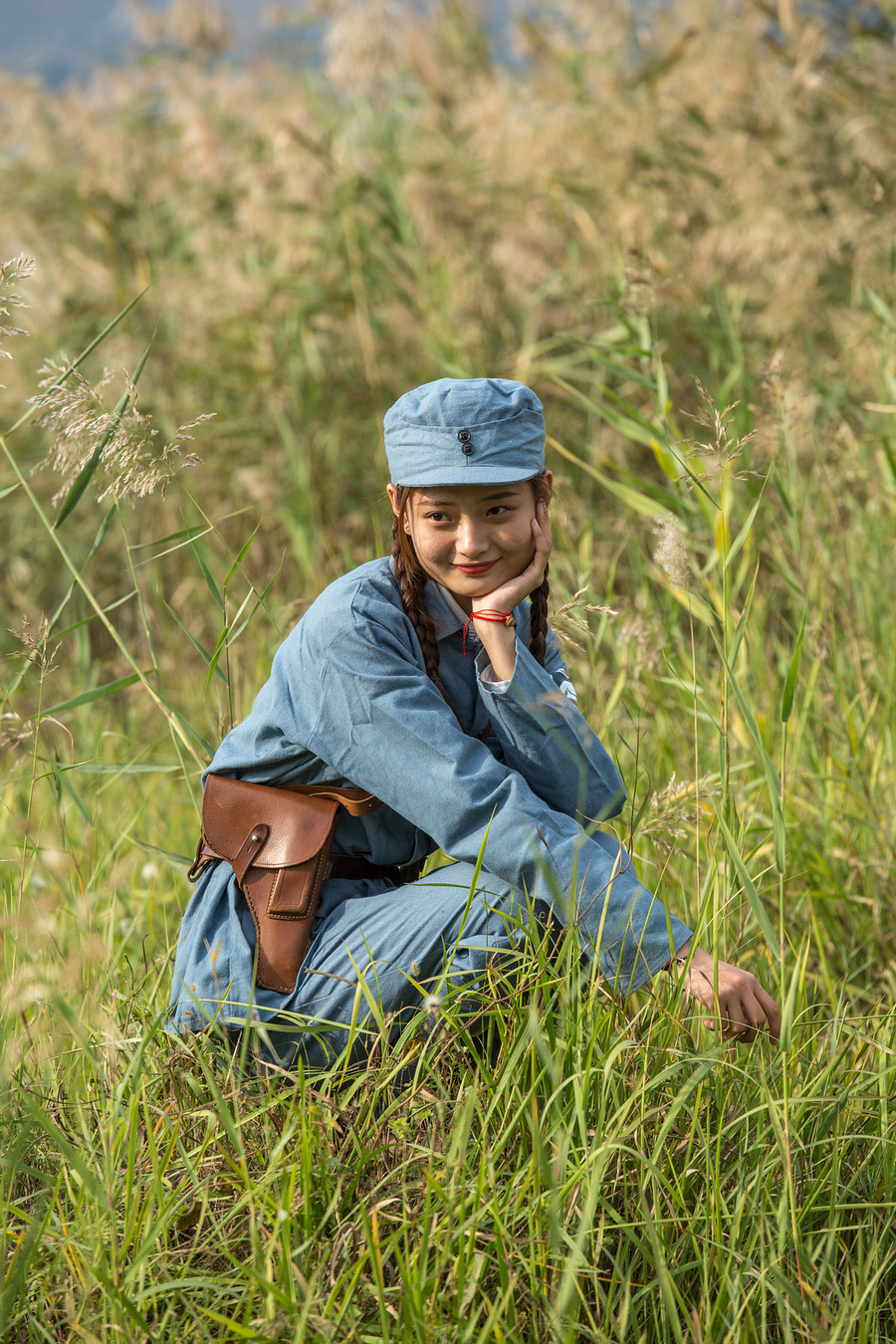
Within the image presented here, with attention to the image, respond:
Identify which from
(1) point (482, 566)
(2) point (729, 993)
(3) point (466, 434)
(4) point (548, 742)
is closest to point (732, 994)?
(2) point (729, 993)

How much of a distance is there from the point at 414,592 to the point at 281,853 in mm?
449

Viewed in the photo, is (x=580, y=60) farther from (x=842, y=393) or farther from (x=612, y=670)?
(x=612, y=670)

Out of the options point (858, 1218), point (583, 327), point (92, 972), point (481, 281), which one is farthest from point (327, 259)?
point (858, 1218)

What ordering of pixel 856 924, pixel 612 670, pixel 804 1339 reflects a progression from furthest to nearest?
pixel 612 670 → pixel 856 924 → pixel 804 1339

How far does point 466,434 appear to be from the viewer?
1630 millimetres

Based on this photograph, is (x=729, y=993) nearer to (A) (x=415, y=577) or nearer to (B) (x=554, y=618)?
(B) (x=554, y=618)

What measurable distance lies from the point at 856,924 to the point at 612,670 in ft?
3.53

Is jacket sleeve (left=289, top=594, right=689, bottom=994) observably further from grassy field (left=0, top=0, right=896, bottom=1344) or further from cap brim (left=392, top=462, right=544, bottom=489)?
cap brim (left=392, top=462, right=544, bottom=489)

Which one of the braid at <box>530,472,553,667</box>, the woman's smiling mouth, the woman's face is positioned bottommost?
the braid at <box>530,472,553,667</box>

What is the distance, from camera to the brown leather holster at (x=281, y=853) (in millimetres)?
1657

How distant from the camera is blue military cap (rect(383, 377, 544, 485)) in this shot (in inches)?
64.3

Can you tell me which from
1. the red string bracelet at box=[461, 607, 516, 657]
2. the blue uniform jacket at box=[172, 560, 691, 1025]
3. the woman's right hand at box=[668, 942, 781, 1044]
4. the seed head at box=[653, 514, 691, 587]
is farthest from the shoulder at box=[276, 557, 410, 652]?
the woman's right hand at box=[668, 942, 781, 1044]

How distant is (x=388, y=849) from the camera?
1814 millimetres

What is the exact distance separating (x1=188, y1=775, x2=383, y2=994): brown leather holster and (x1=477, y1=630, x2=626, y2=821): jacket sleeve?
236 mm
